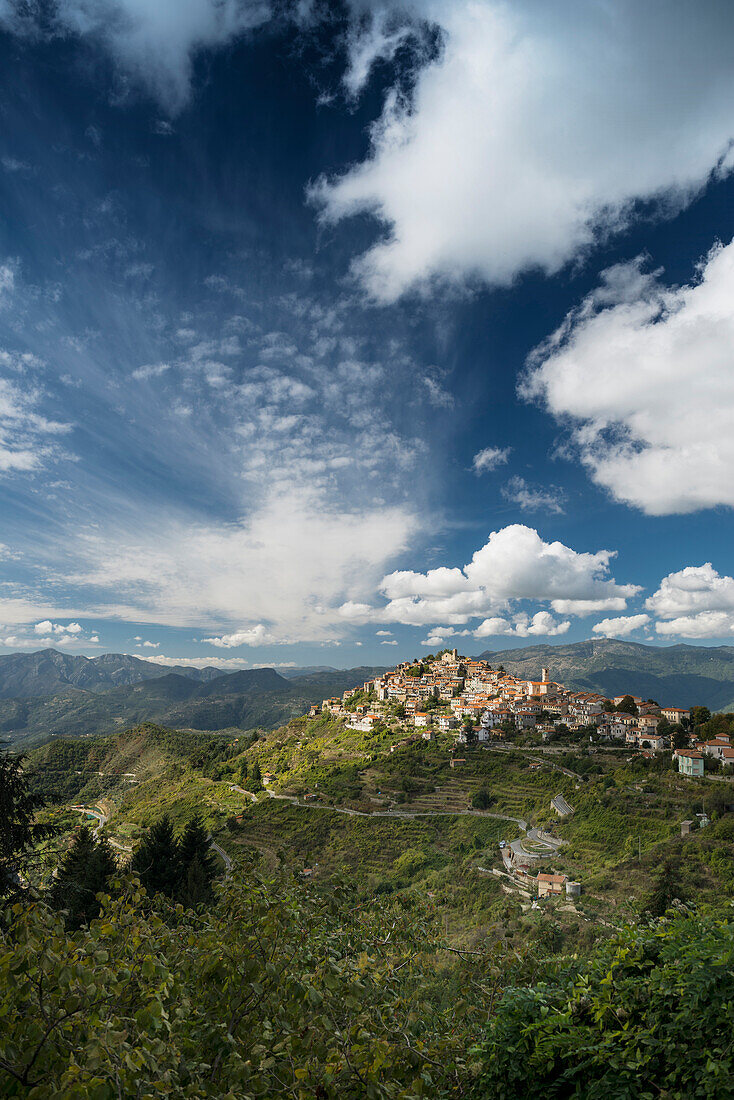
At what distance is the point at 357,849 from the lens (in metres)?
46.0

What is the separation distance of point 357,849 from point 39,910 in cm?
5053

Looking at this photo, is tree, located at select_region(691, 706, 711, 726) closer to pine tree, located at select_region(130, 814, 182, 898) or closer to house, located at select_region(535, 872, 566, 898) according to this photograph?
house, located at select_region(535, 872, 566, 898)

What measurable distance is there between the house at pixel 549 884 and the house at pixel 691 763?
2286 cm

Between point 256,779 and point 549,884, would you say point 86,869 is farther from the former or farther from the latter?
point 256,779

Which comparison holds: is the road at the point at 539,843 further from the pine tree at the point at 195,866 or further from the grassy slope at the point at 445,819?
the pine tree at the point at 195,866

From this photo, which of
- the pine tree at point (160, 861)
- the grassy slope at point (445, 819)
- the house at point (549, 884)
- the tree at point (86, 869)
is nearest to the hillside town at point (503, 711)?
the grassy slope at point (445, 819)

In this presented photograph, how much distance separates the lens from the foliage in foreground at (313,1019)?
8.20ft

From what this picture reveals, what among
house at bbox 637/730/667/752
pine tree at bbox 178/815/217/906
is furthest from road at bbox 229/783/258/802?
house at bbox 637/730/667/752

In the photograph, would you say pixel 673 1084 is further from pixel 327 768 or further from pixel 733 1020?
pixel 327 768

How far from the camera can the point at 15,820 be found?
34.8 feet

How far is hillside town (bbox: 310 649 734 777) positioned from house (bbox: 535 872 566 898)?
2366 centimetres

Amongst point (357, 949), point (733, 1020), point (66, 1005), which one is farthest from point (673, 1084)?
point (66, 1005)

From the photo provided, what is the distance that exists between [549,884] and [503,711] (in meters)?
47.8

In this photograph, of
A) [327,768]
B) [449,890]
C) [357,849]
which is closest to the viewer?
[449,890]
